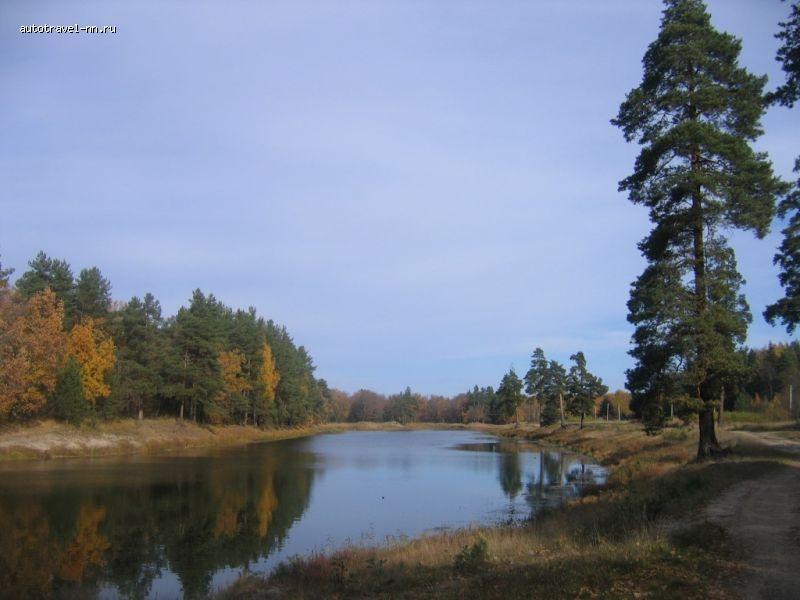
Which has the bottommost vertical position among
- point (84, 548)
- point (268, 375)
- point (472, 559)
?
point (84, 548)

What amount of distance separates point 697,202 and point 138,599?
22.3 meters

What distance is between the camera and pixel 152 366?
6259 centimetres

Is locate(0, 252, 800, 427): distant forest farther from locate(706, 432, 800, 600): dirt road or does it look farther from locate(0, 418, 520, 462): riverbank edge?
locate(706, 432, 800, 600): dirt road

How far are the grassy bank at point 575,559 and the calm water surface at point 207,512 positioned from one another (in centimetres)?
378

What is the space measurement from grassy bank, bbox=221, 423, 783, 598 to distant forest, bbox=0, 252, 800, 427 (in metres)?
6.01

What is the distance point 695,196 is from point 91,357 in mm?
51495

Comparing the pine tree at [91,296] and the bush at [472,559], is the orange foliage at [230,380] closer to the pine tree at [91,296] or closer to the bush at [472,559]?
the pine tree at [91,296]

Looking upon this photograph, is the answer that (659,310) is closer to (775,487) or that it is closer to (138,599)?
(775,487)

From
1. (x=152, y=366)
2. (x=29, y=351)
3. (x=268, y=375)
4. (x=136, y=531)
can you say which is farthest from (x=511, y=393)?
(x=136, y=531)

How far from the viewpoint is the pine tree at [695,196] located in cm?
2150

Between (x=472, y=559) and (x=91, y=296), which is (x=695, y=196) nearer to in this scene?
(x=472, y=559)

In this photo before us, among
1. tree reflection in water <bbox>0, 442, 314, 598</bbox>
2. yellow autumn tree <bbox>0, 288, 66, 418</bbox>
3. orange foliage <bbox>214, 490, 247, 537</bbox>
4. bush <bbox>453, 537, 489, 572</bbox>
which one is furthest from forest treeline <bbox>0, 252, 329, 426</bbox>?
bush <bbox>453, 537, 489, 572</bbox>

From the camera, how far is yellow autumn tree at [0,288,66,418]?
43.1 metres

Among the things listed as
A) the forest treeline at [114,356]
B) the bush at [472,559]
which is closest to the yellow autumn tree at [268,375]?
A: the forest treeline at [114,356]
